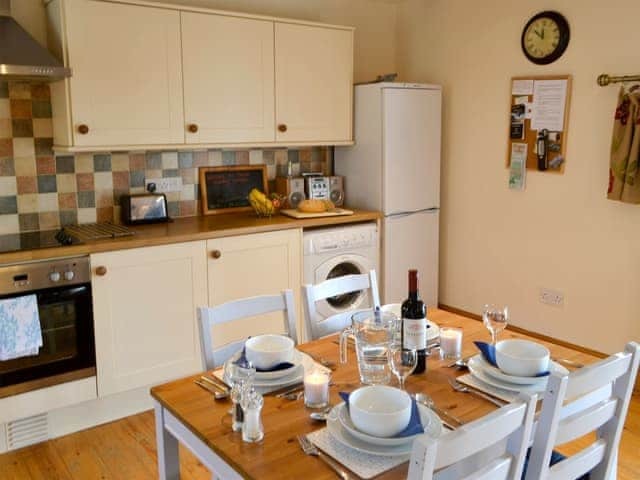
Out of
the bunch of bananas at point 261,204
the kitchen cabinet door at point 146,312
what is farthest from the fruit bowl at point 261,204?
the kitchen cabinet door at point 146,312

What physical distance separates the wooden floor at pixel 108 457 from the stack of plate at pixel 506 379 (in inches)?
48.3

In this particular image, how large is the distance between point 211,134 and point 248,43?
1.84 ft

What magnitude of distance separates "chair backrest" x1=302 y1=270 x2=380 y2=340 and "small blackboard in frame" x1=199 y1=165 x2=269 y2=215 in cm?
159

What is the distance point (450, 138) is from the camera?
433cm

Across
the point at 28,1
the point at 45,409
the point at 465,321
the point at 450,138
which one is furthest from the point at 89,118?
the point at 450,138

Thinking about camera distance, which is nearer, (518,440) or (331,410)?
(518,440)

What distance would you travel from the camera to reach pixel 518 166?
389 cm

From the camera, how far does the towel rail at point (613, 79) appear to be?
10.4ft

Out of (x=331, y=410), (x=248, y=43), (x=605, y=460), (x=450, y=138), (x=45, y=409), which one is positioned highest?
(x=248, y=43)

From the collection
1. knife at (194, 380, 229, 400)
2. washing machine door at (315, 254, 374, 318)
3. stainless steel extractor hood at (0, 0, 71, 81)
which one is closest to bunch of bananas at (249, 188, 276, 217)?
washing machine door at (315, 254, 374, 318)

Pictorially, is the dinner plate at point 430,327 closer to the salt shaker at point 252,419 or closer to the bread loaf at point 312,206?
the salt shaker at point 252,419

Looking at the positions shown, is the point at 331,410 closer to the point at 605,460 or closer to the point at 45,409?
the point at 605,460

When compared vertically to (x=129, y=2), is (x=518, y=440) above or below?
below

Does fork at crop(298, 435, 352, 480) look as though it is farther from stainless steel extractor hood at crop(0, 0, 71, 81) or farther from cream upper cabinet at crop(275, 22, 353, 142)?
cream upper cabinet at crop(275, 22, 353, 142)
